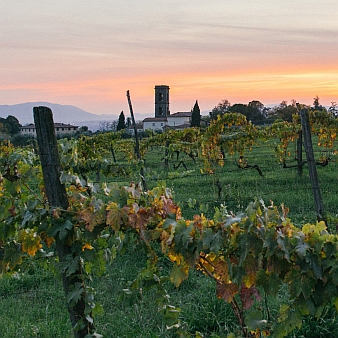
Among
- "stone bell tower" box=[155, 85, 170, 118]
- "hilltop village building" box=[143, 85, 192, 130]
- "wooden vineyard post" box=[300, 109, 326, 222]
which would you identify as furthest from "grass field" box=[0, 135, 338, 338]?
"stone bell tower" box=[155, 85, 170, 118]

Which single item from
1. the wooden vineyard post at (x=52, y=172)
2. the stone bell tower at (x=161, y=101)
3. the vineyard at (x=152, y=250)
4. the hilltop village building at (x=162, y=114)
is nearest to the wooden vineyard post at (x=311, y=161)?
the vineyard at (x=152, y=250)

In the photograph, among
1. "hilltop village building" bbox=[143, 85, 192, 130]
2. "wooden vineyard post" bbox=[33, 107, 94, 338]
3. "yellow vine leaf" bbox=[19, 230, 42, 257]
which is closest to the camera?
"wooden vineyard post" bbox=[33, 107, 94, 338]

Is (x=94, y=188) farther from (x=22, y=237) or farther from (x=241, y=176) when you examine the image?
(x=241, y=176)

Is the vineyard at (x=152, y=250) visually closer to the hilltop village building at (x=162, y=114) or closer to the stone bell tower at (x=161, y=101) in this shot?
the hilltop village building at (x=162, y=114)

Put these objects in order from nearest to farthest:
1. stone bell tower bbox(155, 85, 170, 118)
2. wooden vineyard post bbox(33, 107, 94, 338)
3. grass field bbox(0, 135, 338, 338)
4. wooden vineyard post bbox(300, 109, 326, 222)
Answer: wooden vineyard post bbox(33, 107, 94, 338), grass field bbox(0, 135, 338, 338), wooden vineyard post bbox(300, 109, 326, 222), stone bell tower bbox(155, 85, 170, 118)

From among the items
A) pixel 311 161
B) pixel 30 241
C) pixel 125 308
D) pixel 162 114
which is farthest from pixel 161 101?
pixel 30 241

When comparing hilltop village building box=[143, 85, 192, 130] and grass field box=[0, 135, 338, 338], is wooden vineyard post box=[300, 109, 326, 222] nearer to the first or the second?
grass field box=[0, 135, 338, 338]

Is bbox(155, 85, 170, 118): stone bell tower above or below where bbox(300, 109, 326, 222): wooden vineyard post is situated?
above

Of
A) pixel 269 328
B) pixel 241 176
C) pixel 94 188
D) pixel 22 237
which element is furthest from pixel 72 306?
pixel 241 176

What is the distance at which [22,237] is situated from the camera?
2.77 m

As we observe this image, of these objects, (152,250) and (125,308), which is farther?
(125,308)

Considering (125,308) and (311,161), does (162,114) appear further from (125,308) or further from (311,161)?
(125,308)

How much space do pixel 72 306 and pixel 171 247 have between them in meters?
0.82

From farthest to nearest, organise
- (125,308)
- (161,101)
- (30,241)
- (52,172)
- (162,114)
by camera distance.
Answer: (161,101) < (162,114) < (125,308) < (30,241) < (52,172)
